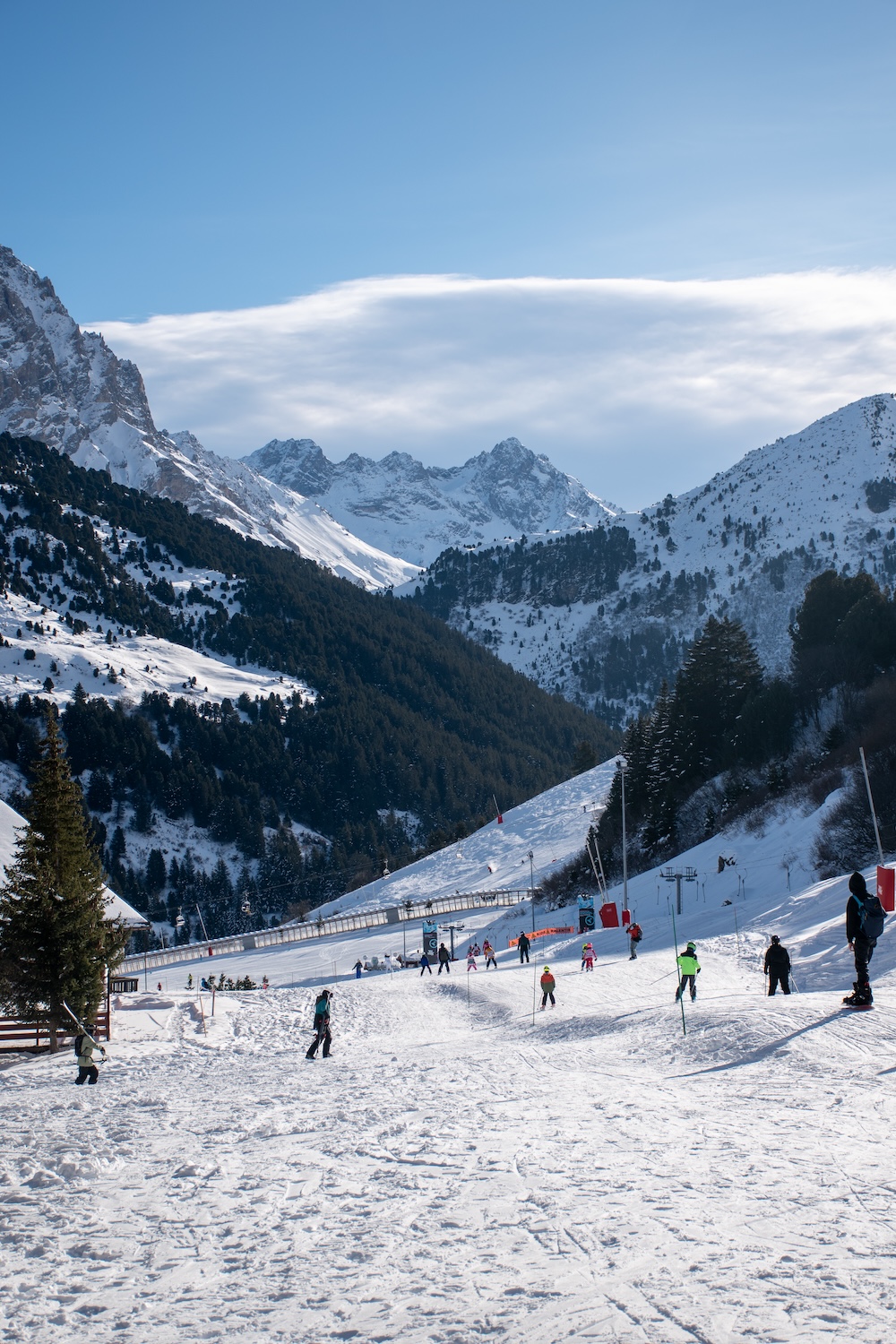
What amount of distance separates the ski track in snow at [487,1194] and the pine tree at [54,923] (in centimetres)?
480

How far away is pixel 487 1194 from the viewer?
404 inches

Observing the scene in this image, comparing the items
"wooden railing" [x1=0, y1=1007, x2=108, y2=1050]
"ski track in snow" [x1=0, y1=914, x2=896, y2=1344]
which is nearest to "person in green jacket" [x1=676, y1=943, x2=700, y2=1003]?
"ski track in snow" [x1=0, y1=914, x2=896, y2=1344]

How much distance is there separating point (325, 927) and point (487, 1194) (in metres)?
75.0

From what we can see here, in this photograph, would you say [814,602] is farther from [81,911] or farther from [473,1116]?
[473,1116]

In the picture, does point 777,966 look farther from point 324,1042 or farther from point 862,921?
point 324,1042

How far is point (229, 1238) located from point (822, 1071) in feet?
27.0

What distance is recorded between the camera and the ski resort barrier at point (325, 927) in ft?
248

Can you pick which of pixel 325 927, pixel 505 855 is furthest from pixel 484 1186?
pixel 505 855

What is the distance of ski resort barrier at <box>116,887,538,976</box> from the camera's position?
75.7m

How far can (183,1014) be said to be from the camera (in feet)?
105

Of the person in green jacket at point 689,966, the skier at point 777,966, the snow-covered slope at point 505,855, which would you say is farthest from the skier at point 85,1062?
the snow-covered slope at point 505,855

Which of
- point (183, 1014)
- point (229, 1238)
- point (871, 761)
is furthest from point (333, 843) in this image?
point (229, 1238)

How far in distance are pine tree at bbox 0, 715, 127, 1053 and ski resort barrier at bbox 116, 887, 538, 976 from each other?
4757 cm

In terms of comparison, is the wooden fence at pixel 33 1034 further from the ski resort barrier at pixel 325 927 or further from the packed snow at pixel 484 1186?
the ski resort barrier at pixel 325 927
